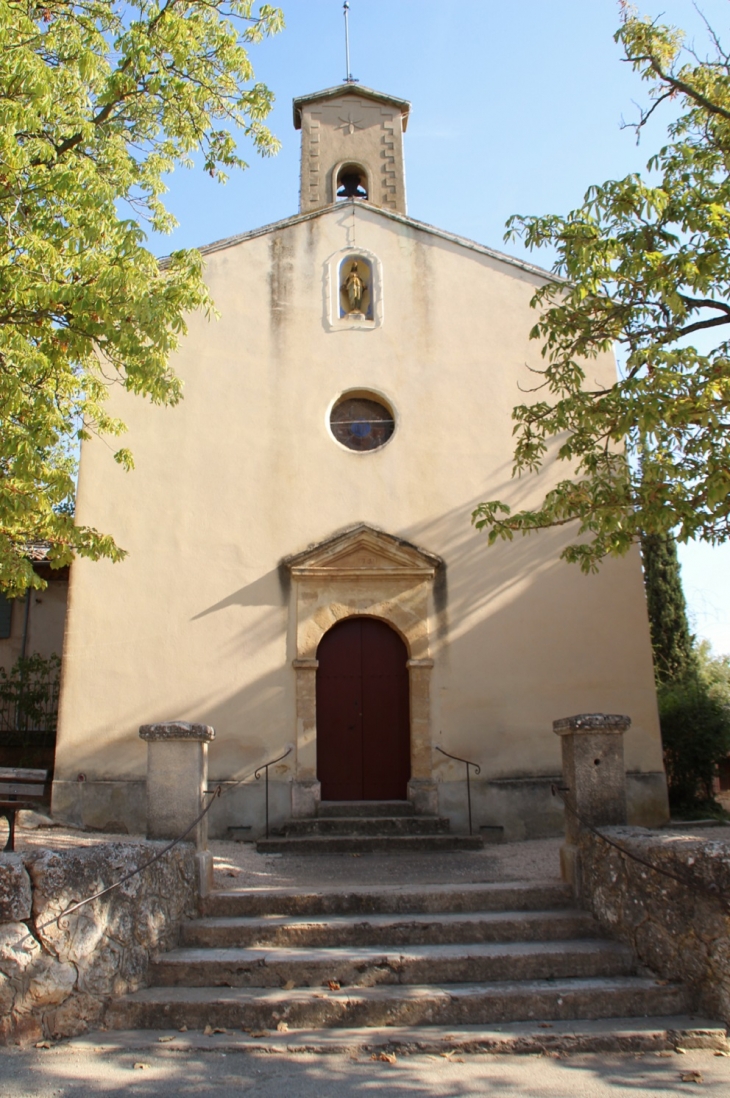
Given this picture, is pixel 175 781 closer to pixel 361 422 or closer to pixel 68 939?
pixel 68 939

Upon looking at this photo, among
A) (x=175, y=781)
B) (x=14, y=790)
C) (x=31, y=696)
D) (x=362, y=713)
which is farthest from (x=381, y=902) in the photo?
(x=31, y=696)

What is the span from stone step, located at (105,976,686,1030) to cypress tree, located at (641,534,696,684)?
8500 mm

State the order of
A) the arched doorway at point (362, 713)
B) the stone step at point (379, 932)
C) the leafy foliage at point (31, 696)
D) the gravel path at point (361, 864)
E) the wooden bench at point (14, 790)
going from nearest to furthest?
the stone step at point (379, 932)
the wooden bench at point (14, 790)
the gravel path at point (361, 864)
the arched doorway at point (362, 713)
the leafy foliage at point (31, 696)

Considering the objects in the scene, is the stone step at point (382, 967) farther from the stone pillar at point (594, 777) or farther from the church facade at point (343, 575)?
the church facade at point (343, 575)

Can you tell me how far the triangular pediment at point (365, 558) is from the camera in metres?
10.5

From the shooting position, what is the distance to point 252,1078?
167 inches

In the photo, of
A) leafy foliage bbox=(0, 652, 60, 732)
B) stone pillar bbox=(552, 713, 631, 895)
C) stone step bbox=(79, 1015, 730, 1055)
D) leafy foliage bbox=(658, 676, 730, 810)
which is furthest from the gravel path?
leafy foliage bbox=(0, 652, 60, 732)

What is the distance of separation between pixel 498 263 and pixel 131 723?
768 cm

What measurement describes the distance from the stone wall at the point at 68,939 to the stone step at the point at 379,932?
1.52ft

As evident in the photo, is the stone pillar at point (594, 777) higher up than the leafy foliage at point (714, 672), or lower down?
lower down

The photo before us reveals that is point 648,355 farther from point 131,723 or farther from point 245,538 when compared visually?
point 131,723

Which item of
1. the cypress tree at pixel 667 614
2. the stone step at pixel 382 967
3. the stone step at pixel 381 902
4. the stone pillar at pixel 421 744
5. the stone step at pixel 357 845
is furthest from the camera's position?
the cypress tree at pixel 667 614

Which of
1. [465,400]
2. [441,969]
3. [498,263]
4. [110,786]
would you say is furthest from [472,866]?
[498,263]

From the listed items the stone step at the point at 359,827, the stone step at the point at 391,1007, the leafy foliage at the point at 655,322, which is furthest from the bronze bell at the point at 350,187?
the stone step at the point at 391,1007
